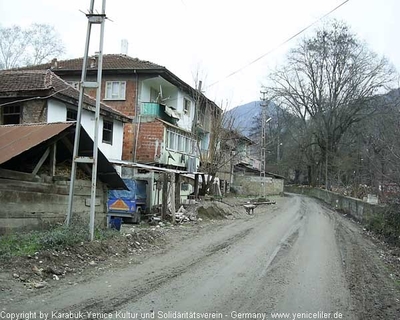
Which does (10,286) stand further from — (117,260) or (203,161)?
(203,161)

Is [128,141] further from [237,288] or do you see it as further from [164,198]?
[237,288]

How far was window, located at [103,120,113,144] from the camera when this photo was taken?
80.6 feet

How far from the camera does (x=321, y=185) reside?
67625mm

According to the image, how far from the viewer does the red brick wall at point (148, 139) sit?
3073cm

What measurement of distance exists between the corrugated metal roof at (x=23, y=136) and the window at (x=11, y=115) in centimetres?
682

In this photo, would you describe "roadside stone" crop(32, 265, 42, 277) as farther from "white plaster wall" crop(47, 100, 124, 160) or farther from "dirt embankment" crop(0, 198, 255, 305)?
"white plaster wall" crop(47, 100, 124, 160)

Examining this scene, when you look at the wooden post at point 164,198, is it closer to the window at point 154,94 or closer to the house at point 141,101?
the house at point 141,101

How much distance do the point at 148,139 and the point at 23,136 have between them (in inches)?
738

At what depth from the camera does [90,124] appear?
74.9ft

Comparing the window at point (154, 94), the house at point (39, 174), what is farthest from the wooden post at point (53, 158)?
the window at point (154, 94)

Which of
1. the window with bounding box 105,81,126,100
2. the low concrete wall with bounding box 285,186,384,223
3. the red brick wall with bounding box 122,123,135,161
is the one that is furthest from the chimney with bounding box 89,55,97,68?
the low concrete wall with bounding box 285,186,384,223

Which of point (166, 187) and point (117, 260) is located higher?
point (166, 187)

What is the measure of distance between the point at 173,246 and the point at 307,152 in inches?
2322

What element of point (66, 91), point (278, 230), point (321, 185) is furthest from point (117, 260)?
point (321, 185)
